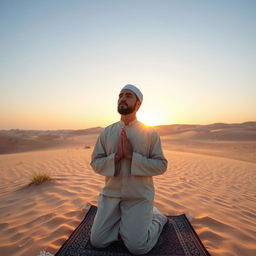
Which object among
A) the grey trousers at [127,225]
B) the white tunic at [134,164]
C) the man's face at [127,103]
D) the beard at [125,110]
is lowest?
the grey trousers at [127,225]

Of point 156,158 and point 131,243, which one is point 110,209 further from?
point 156,158

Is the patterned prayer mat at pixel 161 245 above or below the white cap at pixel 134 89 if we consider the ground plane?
below

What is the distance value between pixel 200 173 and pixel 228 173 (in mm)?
1077

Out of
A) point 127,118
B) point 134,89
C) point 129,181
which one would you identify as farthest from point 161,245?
point 134,89

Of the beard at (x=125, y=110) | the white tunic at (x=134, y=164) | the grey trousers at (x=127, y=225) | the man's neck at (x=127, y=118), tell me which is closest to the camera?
the grey trousers at (x=127, y=225)

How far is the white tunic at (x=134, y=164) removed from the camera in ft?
7.57

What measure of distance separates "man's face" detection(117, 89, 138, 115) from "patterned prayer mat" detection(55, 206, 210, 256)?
1633mm

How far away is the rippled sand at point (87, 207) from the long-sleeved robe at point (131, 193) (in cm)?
64

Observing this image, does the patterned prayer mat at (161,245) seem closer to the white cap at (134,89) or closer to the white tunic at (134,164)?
the white tunic at (134,164)

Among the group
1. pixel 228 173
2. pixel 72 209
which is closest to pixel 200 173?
pixel 228 173

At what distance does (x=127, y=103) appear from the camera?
249 centimetres

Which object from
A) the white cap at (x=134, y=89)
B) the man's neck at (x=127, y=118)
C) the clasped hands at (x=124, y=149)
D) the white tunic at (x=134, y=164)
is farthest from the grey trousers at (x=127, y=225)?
the white cap at (x=134, y=89)

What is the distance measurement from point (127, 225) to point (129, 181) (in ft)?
1.63

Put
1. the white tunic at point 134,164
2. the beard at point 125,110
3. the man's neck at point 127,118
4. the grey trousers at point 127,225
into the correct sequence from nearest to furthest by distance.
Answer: the grey trousers at point 127,225, the white tunic at point 134,164, the beard at point 125,110, the man's neck at point 127,118
